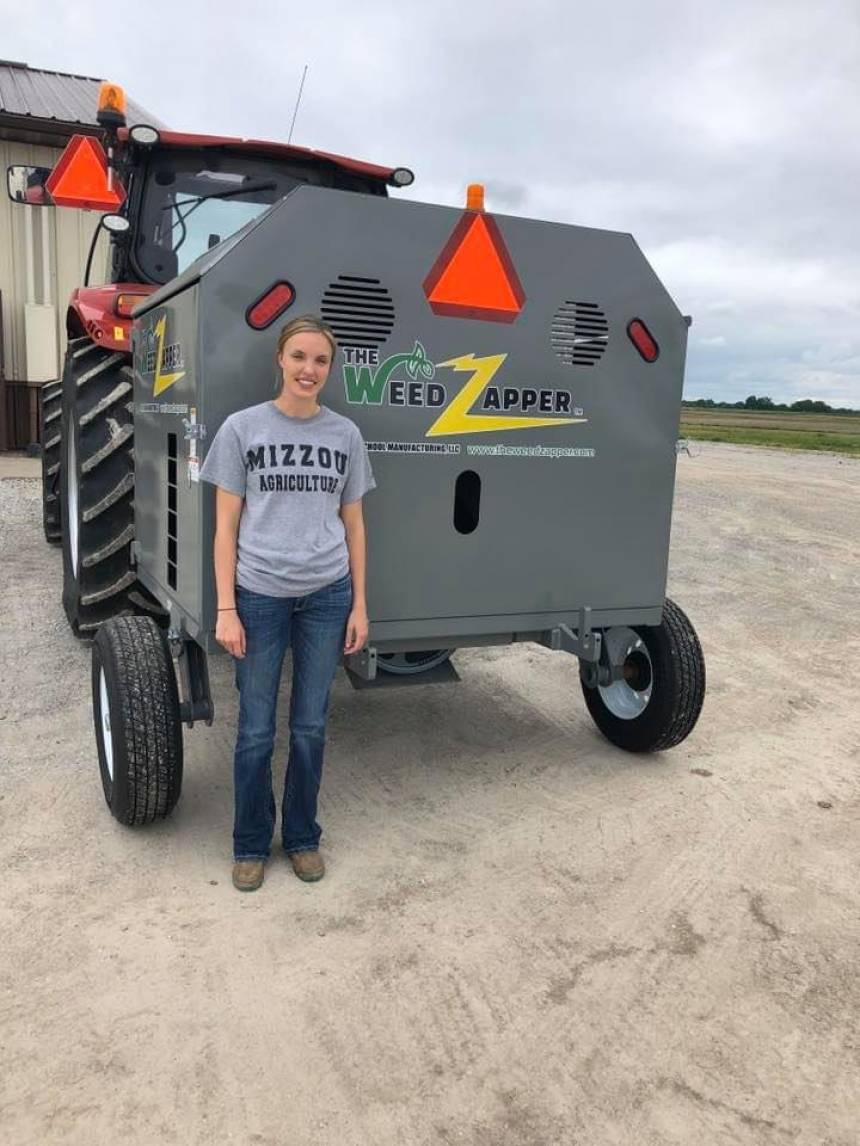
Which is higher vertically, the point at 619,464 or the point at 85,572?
the point at 619,464

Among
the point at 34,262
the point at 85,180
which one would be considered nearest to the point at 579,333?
the point at 85,180

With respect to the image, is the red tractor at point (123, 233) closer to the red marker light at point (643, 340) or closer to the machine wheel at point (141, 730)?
the machine wheel at point (141, 730)

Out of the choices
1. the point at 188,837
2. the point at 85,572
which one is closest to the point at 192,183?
the point at 85,572

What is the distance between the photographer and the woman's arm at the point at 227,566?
262 cm

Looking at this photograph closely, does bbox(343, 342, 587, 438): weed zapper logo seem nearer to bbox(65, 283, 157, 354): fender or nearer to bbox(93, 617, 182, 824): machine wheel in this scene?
bbox(93, 617, 182, 824): machine wheel

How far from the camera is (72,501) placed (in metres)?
4.92

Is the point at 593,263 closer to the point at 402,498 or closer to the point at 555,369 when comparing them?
the point at 555,369

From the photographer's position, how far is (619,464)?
10.7 feet

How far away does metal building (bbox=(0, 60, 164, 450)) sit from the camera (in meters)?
10.8

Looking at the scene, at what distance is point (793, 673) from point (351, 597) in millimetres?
3338

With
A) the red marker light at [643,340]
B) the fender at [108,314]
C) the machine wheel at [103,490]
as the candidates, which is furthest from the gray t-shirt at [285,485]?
the fender at [108,314]

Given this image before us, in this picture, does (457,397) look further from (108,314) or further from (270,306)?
(108,314)

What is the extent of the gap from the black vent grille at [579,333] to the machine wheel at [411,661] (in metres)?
1.18

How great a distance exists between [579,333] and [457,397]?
51 cm
